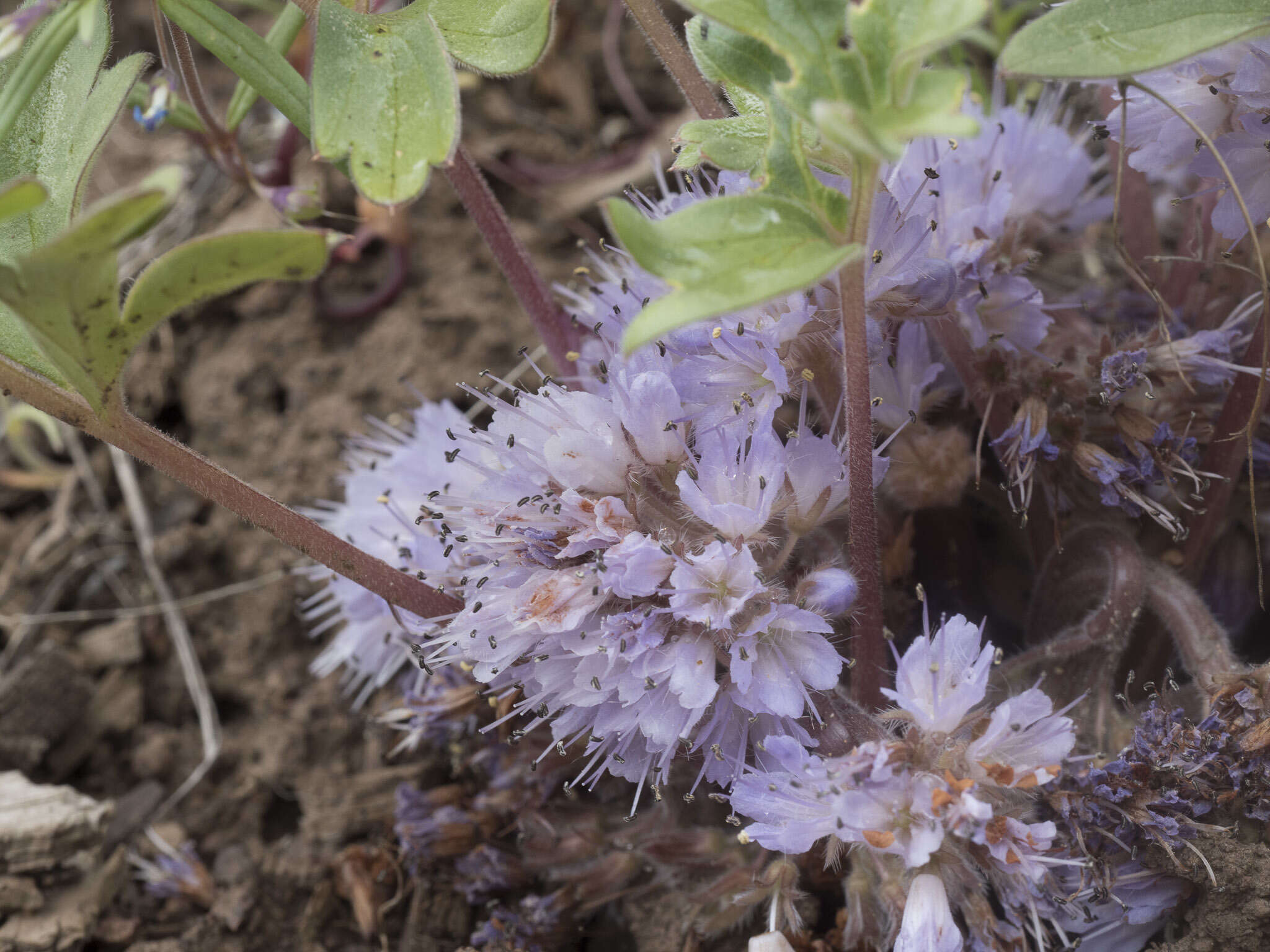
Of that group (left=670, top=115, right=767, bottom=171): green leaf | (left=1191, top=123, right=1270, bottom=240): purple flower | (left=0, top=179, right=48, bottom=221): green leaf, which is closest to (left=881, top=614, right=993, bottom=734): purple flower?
(left=670, top=115, right=767, bottom=171): green leaf

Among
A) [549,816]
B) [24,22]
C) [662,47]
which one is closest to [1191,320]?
[662,47]

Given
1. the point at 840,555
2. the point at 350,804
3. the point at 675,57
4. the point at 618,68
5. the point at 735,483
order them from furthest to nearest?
the point at 618,68 → the point at 350,804 → the point at 675,57 → the point at 840,555 → the point at 735,483

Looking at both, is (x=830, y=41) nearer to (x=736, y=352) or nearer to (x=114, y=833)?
(x=736, y=352)

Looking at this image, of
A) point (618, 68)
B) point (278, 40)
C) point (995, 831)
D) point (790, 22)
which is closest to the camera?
point (790, 22)

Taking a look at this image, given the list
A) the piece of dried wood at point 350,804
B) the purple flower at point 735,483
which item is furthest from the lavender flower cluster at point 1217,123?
the piece of dried wood at point 350,804

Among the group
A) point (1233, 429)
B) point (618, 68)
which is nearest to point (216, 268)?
point (1233, 429)

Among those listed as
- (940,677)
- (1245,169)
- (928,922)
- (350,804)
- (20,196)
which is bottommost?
(350,804)

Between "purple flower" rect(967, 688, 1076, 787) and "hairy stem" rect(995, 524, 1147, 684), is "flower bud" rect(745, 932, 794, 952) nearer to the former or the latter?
"purple flower" rect(967, 688, 1076, 787)

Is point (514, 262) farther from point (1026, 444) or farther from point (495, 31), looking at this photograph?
point (1026, 444)
